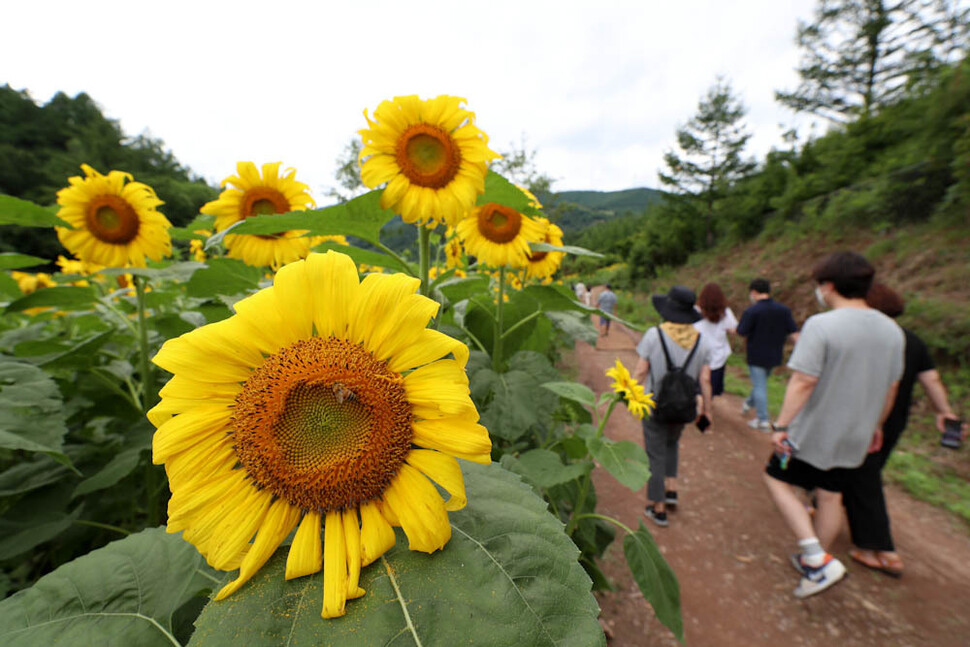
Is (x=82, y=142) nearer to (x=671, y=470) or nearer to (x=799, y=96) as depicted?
(x=671, y=470)

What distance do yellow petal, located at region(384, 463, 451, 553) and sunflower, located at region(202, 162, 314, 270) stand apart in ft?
4.52

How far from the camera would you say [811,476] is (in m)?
3.54

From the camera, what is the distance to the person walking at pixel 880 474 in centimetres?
346

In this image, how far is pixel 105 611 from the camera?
29.2 inches

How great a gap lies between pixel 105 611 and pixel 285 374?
1.84 ft

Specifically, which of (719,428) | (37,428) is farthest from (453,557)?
(719,428)

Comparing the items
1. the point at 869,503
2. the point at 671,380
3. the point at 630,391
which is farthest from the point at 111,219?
the point at 869,503

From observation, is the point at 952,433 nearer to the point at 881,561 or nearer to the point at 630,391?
the point at 881,561

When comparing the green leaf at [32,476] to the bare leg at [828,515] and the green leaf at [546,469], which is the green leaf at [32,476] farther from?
the bare leg at [828,515]

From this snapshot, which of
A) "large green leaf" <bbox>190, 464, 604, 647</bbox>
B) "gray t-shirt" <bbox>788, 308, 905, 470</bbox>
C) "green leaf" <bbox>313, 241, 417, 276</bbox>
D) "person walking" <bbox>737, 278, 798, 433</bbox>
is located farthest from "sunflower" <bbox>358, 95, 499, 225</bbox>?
"person walking" <bbox>737, 278, 798, 433</bbox>

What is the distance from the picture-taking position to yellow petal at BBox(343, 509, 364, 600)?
0.61 metres

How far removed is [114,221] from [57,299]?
53cm

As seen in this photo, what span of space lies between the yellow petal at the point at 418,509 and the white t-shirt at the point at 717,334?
648cm

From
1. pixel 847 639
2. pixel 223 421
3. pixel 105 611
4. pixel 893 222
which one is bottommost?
pixel 847 639
